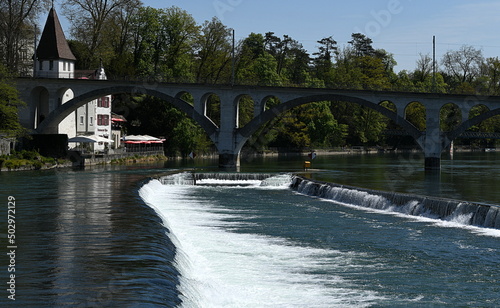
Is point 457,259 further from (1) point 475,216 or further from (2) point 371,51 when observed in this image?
(2) point 371,51

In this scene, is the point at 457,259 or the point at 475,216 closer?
the point at 457,259

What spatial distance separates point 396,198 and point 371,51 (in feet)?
383

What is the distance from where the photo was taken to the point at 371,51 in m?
149

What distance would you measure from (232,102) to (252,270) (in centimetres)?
5336

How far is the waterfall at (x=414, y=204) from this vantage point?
29672mm

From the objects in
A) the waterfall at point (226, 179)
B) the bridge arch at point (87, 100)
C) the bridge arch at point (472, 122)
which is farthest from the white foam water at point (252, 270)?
the bridge arch at point (472, 122)

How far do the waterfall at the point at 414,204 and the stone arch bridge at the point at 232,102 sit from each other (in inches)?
1089

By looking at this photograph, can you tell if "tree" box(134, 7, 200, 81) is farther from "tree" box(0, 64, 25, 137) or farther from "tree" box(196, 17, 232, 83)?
"tree" box(0, 64, 25, 137)

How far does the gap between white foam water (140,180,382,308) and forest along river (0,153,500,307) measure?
0.04 m

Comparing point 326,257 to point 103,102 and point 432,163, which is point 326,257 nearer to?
point 432,163

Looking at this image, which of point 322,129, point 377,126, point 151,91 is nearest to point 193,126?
point 151,91

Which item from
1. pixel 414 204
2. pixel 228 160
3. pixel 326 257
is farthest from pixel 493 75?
pixel 326 257

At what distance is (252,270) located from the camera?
67.3ft

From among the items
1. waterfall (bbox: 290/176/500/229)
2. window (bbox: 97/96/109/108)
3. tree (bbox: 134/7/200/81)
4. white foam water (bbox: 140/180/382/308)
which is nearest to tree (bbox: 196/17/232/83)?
tree (bbox: 134/7/200/81)
